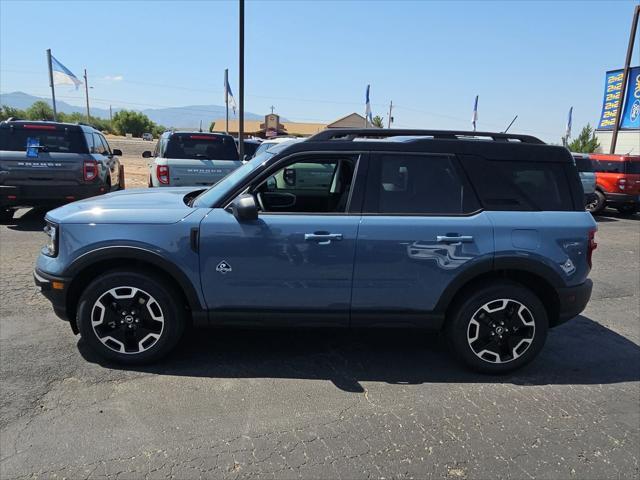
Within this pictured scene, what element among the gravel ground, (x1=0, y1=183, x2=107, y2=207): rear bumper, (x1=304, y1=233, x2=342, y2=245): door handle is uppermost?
(x1=304, y1=233, x2=342, y2=245): door handle

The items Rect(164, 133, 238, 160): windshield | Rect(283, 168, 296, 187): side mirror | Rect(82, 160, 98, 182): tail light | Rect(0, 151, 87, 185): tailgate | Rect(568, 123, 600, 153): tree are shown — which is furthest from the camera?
Rect(568, 123, 600, 153): tree

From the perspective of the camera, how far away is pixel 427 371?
12.9 ft

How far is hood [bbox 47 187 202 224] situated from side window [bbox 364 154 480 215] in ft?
4.77

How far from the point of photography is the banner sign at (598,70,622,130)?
2901 cm

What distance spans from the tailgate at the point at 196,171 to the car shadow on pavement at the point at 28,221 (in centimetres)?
264

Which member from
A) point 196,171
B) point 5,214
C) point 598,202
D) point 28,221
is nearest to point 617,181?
point 598,202

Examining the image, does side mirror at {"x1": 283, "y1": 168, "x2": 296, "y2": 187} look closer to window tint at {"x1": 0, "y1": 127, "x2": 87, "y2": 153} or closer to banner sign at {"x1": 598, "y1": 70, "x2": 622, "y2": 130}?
window tint at {"x1": 0, "y1": 127, "x2": 87, "y2": 153}

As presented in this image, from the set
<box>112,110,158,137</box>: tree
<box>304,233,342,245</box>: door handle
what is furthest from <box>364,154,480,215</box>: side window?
<box>112,110,158,137</box>: tree

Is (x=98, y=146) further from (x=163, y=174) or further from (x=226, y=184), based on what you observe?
(x=226, y=184)

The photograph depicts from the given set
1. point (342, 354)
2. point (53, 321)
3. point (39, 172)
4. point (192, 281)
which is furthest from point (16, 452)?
point (39, 172)

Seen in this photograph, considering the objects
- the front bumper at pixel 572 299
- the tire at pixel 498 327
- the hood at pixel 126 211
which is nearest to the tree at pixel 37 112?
the hood at pixel 126 211

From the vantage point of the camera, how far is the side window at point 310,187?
396 centimetres

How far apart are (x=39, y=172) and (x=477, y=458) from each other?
8703 millimetres

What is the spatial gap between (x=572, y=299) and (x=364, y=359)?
1712mm
